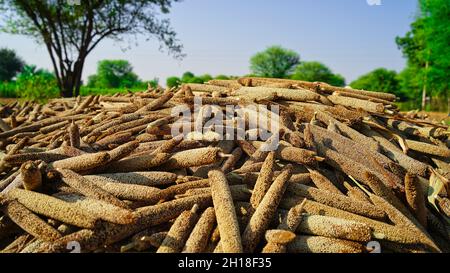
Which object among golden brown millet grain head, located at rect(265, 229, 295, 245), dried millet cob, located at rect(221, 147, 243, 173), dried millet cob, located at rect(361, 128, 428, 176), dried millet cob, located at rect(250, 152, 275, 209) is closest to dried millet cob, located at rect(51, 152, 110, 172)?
dried millet cob, located at rect(221, 147, 243, 173)

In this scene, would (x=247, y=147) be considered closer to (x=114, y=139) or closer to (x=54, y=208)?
(x=114, y=139)

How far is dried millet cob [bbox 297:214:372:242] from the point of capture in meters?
2.25

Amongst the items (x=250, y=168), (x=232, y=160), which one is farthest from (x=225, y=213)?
(x=232, y=160)

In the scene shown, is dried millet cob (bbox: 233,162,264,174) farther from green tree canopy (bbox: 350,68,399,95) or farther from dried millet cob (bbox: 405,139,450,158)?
green tree canopy (bbox: 350,68,399,95)

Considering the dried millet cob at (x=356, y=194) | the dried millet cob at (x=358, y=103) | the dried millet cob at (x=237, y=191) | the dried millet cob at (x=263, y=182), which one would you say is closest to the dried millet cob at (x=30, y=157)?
the dried millet cob at (x=237, y=191)

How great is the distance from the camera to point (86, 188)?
2.48 metres

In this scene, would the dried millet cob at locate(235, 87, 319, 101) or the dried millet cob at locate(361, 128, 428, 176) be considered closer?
the dried millet cob at locate(361, 128, 428, 176)

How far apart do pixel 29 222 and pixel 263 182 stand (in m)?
1.55

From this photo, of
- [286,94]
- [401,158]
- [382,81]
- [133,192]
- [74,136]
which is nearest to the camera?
[133,192]

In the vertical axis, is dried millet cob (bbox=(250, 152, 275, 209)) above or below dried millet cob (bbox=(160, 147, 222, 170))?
below

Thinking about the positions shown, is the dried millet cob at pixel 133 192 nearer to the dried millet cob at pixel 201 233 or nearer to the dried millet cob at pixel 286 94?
the dried millet cob at pixel 201 233

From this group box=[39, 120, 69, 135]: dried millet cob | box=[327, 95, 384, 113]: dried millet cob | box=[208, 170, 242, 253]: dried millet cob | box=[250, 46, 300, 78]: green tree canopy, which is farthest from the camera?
box=[250, 46, 300, 78]: green tree canopy

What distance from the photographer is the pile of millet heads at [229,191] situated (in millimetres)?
2254

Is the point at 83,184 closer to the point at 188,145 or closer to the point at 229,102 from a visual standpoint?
the point at 188,145
